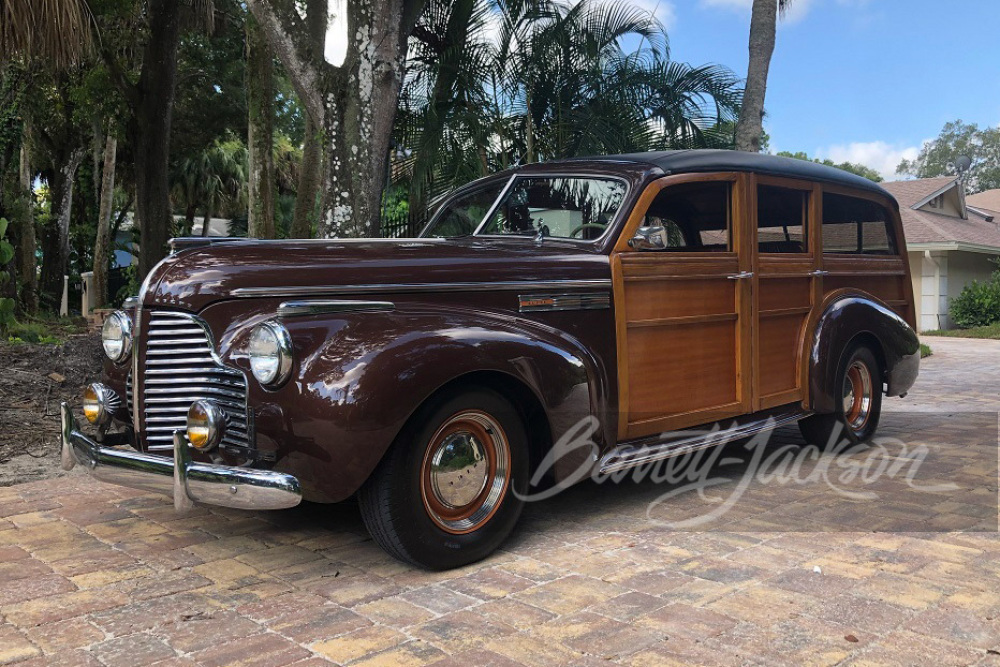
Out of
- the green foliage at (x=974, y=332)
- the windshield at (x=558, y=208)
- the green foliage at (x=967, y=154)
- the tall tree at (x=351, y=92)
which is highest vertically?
the green foliage at (x=967, y=154)

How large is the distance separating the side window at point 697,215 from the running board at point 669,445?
0.99 meters

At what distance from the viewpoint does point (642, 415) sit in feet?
13.7

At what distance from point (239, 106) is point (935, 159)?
161 ft

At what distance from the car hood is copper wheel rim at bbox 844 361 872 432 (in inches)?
111

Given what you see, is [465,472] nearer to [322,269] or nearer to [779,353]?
[322,269]

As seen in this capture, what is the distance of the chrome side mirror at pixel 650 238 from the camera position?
13.3ft

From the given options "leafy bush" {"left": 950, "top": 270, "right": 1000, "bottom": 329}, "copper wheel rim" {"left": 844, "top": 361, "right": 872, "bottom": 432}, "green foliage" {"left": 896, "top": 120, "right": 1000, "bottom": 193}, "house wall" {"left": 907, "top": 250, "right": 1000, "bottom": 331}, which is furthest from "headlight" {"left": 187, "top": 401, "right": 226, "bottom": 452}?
"green foliage" {"left": 896, "top": 120, "right": 1000, "bottom": 193}

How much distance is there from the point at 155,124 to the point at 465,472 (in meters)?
8.21

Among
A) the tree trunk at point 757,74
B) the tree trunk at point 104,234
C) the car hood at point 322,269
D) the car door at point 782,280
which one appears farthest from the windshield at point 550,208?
the tree trunk at point 104,234

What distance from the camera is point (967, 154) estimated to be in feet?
169

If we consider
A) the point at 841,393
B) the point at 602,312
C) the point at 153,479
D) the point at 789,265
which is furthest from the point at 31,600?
the point at 841,393

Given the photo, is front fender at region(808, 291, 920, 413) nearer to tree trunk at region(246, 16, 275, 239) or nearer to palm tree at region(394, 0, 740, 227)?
palm tree at region(394, 0, 740, 227)

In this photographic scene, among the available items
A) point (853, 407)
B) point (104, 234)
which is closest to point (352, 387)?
point (853, 407)

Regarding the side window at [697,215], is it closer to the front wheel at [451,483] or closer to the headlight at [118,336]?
the front wheel at [451,483]
